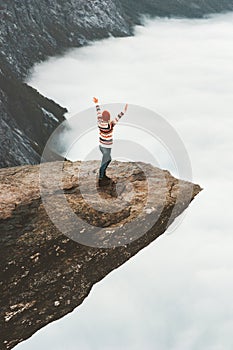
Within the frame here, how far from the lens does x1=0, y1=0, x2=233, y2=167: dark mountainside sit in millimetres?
75875

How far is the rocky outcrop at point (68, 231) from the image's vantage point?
17.0 meters

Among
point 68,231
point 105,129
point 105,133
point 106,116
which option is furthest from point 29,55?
point 68,231

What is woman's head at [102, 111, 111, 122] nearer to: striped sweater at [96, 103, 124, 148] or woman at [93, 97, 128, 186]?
woman at [93, 97, 128, 186]

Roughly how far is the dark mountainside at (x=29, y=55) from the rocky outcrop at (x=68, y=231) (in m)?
39.5

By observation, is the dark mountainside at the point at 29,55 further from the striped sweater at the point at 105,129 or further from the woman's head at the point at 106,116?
the woman's head at the point at 106,116

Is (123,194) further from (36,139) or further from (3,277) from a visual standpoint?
(36,139)

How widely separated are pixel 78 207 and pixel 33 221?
2432 mm

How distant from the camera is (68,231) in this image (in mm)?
19531

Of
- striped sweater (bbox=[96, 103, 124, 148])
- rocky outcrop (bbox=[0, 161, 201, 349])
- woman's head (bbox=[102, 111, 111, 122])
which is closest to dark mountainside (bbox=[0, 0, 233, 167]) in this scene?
rocky outcrop (bbox=[0, 161, 201, 349])

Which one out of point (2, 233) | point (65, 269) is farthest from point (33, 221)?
point (65, 269)

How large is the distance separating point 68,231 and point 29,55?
144592 mm

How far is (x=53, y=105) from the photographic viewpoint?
134250mm

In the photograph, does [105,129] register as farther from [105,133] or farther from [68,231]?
[68,231]

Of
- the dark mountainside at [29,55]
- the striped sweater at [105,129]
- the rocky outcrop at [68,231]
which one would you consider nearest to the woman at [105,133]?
the striped sweater at [105,129]
